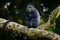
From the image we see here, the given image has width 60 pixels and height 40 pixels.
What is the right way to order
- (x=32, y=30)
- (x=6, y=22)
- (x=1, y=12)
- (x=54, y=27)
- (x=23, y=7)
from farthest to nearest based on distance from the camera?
(x=23, y=7), (x=1, y=12), (x=54, y=27), (x=6, y=22), (x=32, y=30)

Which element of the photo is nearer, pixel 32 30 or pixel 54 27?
pixel 32 30

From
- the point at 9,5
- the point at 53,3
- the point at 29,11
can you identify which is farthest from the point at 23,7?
the point at 29,11

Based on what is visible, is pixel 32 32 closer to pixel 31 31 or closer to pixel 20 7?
pixel 31 31

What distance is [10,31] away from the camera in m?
6.28

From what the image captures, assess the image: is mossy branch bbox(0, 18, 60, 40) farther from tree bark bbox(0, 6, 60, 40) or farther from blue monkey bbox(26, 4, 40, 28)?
blue monkey bbox(26, 4, 40, 28)

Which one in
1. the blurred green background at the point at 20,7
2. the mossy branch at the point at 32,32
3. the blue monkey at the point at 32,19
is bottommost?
the blurred green background at the point at 20,7

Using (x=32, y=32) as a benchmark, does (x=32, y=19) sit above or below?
below

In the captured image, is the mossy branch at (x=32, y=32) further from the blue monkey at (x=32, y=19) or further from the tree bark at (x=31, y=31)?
the blue monkey at (x=32, y=19)

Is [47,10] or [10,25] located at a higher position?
[10,25]

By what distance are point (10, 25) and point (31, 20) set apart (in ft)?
5.55

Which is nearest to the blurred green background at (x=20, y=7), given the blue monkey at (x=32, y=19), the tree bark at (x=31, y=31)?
the blue monkey at (x=32, y=19)

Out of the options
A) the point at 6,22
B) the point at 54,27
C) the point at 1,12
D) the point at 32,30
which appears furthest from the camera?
the point at 1,12

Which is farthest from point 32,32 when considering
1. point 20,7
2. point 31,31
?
point 20,7

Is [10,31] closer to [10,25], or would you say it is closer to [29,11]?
[10,25]
